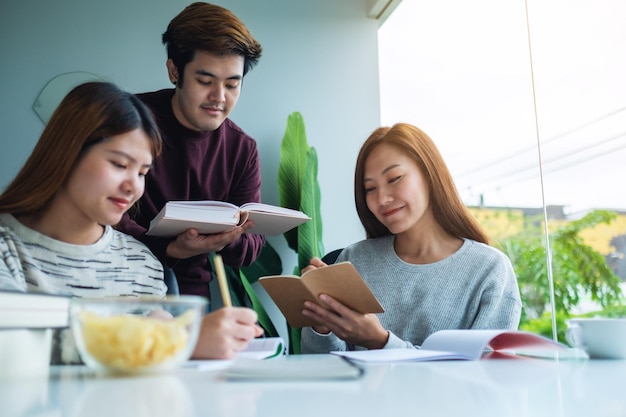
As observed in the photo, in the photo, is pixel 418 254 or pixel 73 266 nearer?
pixel 73 266

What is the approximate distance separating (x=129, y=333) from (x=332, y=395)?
0.30m

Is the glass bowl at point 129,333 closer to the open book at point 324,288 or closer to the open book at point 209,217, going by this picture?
the open book at point 324,288

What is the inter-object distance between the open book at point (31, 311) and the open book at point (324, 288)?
558mm

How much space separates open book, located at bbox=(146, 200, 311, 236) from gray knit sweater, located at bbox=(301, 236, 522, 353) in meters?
0.35

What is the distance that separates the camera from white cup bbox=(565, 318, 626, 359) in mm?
1048

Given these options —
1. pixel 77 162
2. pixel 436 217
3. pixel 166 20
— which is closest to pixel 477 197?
pixel 166 20

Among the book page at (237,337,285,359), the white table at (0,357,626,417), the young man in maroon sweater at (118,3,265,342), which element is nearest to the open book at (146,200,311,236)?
the young man in maroon sweater at (118,3,265,342)

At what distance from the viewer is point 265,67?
314 centimetres

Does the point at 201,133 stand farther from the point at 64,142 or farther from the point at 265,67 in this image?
the point at 265,67

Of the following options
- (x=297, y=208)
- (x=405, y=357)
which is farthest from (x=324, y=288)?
(x=297, y=208)

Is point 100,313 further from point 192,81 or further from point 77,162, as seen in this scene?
point 192,81

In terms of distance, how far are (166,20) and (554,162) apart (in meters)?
3.56

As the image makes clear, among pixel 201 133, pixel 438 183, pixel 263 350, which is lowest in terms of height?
pixel 263 350

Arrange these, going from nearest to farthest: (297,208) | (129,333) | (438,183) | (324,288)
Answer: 1. (129,333)
2. (324,288)
3. (438,183)
4. (297,208)
